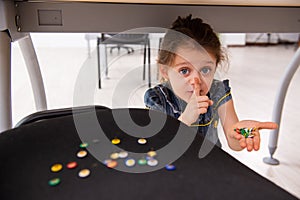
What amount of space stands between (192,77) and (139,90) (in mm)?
1278

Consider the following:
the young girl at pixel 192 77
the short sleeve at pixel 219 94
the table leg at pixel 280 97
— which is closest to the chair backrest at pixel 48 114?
the young girl at pixel 192 77

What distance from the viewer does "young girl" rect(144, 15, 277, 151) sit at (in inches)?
28.6

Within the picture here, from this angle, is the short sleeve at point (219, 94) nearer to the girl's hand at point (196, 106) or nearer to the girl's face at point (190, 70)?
the girl's face at point (190, 70)

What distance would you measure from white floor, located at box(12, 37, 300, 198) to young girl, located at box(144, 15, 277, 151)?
0.14 m

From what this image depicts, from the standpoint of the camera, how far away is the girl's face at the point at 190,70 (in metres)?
0.72

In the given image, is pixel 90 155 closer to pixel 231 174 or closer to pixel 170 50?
pixel 231 174

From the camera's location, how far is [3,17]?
1.85 feet

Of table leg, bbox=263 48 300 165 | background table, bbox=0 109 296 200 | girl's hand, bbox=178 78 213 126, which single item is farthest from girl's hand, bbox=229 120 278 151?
table leg, bbox=263 48 300 165

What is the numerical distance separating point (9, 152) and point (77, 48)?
166 inches

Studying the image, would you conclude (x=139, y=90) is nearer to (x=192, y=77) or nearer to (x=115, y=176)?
(x=192, y=77)

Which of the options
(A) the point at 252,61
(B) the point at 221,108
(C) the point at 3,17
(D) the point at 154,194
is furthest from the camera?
(A) the point at 252,61

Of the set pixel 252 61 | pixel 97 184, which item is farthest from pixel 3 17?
pixel 252 61

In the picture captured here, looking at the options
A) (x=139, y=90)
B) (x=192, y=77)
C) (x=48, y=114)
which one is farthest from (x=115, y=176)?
(x=139, y=90)

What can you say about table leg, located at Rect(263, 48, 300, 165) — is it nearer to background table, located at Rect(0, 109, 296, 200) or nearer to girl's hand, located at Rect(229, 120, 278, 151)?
girl's hand, located at Rect(229, 120, 278, 151)
